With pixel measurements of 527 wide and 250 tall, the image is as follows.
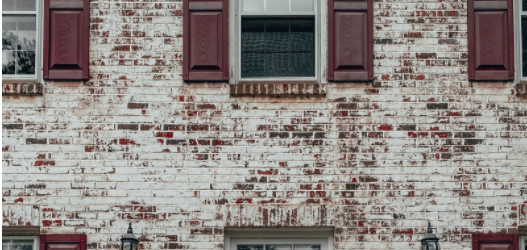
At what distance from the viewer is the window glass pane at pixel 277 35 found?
29.7 ft

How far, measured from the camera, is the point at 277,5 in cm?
908

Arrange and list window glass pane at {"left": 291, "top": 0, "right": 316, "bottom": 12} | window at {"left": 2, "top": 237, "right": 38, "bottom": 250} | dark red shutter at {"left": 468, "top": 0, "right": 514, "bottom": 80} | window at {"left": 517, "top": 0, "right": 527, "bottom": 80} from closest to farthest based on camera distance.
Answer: window at {"left": 2, "top": 237, "right": 38, "bottom": 250}, dark red shutter at {"left": 468, "top": 0, "right": 514, "bottom": 80}, window at {"left": 517, "top": 0, "right": 527, "bottom": 80}, window glass pane at {"left": 291, "top": 0, "right": 316, "bottom": 12}

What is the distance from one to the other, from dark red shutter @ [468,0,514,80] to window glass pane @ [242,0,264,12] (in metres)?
2.22

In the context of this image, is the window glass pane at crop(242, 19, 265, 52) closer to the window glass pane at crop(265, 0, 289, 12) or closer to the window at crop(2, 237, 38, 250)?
the window glass pane at crop(265, 0, 289, 12)

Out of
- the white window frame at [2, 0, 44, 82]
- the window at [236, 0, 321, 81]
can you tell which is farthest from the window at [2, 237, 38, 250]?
the window at [236, 0, 321, 81]

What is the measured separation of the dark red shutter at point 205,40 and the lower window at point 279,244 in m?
1.72

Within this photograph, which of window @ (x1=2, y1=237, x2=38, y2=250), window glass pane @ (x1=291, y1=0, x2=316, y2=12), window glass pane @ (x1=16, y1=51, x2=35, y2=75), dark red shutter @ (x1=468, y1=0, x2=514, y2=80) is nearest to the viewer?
window @ (x1=2, y1=237, x2=38, y2=250)

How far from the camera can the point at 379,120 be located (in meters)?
8.71

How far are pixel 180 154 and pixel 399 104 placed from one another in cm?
234

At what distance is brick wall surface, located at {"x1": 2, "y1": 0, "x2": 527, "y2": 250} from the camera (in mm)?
8523

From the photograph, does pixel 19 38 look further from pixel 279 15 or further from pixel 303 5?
pixel 303 5

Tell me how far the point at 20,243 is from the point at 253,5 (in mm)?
3505

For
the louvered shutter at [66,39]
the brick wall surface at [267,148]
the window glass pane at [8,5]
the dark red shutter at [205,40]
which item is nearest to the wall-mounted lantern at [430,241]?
the brick wall surface at [267,148]

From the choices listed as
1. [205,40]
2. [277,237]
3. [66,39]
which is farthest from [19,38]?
[277,237]
